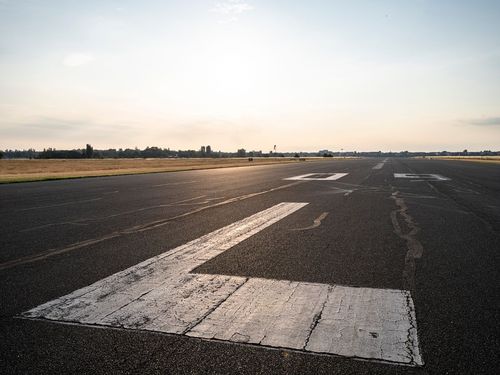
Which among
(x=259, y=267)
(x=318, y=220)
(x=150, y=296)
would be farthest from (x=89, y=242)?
(x=318, y=220)

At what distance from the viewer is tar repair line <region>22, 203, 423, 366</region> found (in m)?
2.75

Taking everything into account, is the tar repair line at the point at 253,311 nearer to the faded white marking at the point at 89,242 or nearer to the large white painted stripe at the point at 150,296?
the large white painted stripe at the point at 150,296

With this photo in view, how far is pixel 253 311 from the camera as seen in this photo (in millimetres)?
3270

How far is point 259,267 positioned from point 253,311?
1.35 m

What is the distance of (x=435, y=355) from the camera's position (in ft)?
8.43

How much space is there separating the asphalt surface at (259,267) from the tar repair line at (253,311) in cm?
13

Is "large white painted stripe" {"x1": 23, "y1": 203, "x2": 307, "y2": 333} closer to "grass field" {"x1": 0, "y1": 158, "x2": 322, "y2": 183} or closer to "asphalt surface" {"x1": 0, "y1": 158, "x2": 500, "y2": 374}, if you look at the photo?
"asphalt surface" {"x1": 0, "y1": 158, "x2": 500, "y2": 374}

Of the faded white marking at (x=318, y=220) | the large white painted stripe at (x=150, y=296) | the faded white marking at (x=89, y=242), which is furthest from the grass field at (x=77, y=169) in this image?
the large white painted stripe at (x=150, y=296)

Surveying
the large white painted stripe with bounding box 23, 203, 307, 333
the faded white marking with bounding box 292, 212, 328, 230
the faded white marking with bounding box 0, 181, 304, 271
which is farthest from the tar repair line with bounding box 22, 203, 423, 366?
the faded white marking with bounding box 292, 212, 328, 230

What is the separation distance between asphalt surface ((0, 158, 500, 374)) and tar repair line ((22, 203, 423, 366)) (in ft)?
0.43

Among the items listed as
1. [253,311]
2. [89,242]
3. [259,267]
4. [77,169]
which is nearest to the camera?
[253,311]

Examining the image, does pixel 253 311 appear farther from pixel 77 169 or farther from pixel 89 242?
pixel 77 169

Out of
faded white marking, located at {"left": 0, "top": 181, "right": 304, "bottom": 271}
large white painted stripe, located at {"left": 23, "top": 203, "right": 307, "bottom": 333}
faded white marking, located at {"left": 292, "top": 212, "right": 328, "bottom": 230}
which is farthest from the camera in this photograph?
faded white marking, located at {"left": 292, "top": 212, "right": 328, "bottom": 230}

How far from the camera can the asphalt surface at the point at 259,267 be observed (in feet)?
8.22
